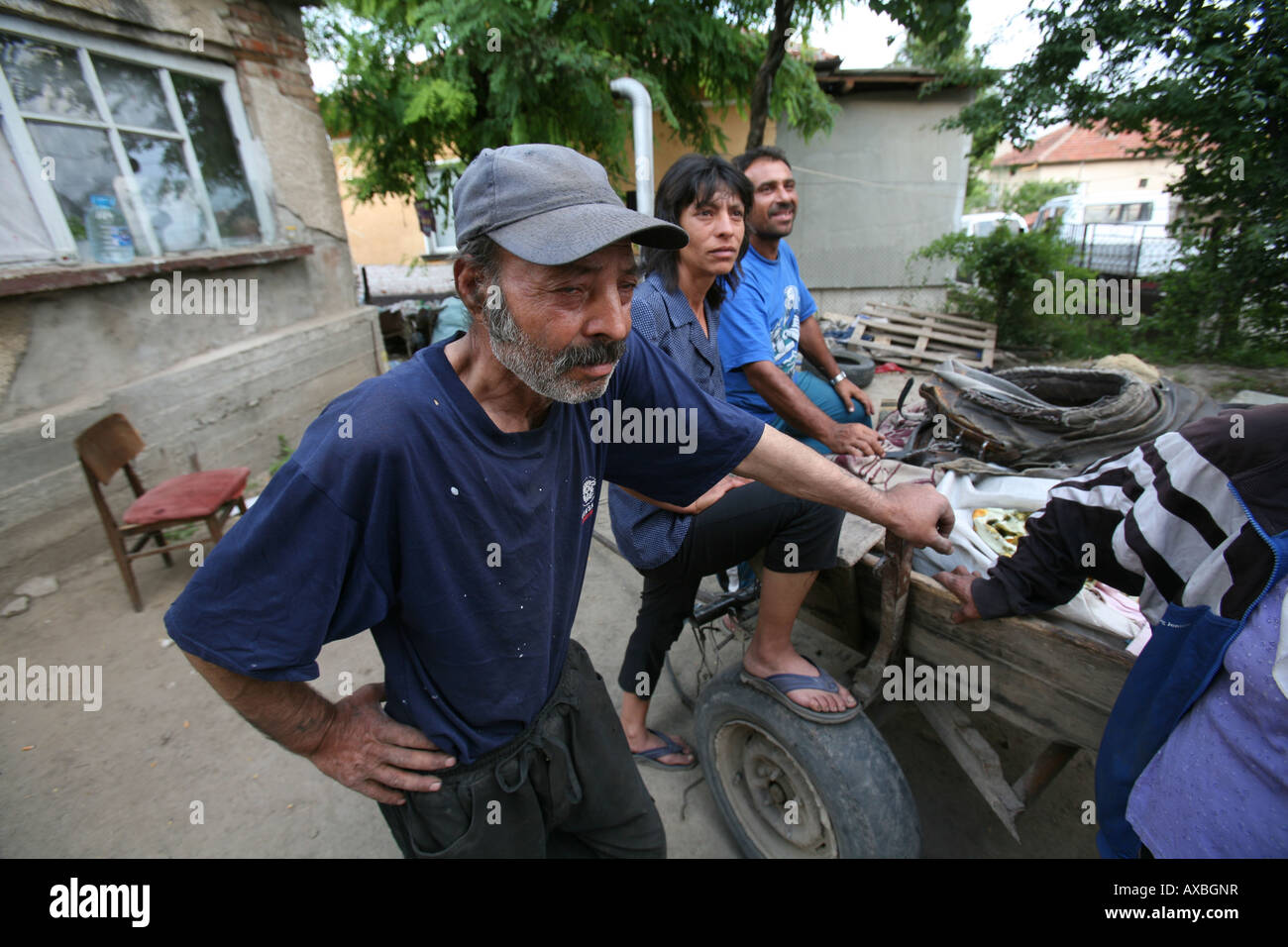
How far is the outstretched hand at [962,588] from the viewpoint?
1688 millimetres

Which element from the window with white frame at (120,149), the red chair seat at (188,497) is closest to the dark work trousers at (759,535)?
the red chair seat at (188,497)

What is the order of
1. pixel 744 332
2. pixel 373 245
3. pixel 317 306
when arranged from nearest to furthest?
1. pixel 744 332
2. pixel 317 306
3. pixel 373 245

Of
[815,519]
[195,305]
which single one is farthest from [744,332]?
[195,305]

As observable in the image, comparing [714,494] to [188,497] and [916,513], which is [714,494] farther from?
[188,497]

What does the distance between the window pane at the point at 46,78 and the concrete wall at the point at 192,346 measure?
0.20 metres

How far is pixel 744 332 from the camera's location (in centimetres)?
245

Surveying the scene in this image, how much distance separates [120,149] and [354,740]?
18.1ft

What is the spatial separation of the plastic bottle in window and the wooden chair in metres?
1.45

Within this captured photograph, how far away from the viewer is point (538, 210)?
41.7 inches

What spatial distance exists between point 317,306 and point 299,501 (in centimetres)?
616

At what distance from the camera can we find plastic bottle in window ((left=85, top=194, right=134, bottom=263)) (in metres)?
4.38

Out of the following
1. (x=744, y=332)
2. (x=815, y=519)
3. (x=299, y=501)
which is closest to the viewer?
(x=299, y=501)

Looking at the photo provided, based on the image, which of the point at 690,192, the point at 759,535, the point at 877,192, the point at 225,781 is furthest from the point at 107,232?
the point at 877,192

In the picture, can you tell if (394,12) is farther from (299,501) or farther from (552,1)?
(299,501)
